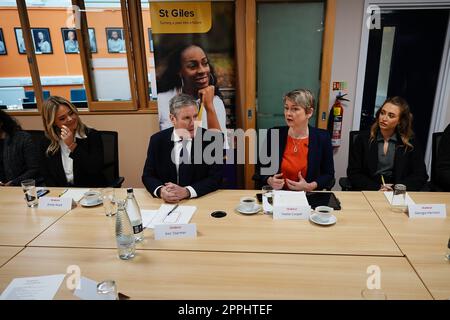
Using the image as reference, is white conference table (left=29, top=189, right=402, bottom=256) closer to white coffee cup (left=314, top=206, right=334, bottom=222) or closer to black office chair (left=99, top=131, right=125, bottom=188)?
white coffee cup (left=314, top=206, right=334, bottom=222)

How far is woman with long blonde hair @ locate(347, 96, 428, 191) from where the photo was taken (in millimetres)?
2105

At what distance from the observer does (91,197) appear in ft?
5.78

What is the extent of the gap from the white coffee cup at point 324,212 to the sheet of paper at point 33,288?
113cm

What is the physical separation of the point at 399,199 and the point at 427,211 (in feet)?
0.50

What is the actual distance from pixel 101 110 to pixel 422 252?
3.18 metres

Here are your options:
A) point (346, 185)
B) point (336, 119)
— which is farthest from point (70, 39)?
point (346, 185)

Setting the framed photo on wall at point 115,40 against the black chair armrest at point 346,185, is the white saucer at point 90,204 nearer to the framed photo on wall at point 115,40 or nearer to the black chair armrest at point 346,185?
the black chair armrest at point 346,185

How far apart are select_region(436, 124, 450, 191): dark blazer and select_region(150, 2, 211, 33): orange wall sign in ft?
7.24

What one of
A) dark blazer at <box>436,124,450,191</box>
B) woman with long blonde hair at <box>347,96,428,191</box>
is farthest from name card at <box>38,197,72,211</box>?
dark blazer at <box>436,124,450,191</box>

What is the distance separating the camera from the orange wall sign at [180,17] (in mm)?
2912

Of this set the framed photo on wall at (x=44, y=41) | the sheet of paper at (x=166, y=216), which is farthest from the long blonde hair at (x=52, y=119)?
the framed photo on wall at (x=44, y=41)

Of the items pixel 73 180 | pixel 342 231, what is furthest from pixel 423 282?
pixel 73 180

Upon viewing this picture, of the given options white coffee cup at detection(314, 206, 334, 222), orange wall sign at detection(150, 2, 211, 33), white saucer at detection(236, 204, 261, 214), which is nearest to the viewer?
white coffee cup at detection(314, 206, 334, 222)

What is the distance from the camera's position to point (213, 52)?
3.07 metres
